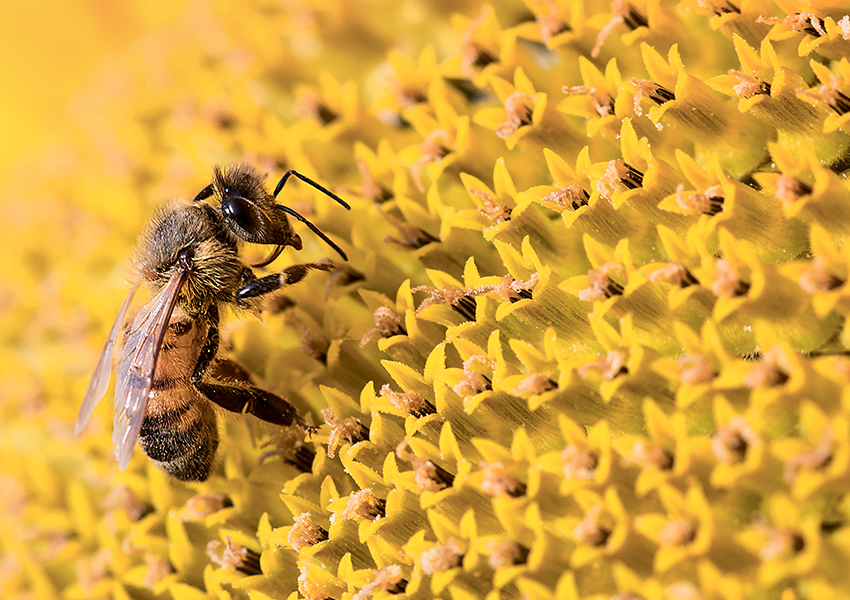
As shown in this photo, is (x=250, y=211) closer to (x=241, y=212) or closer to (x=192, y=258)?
(x=241, y=212)

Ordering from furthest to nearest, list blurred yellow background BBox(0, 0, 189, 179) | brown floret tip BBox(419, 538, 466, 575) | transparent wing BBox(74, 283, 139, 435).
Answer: blurred yellow background BBox(0, 0, 189, 179)
transparent wing BBox(74, 283, 139, 435)
brown floret tip BBox(419, 538, 466, 575)

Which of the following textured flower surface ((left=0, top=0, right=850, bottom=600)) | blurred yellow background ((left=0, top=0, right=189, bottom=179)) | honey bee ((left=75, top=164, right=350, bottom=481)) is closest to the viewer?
textured flower surface ((left=0, top=0, right=850, bottom=600))

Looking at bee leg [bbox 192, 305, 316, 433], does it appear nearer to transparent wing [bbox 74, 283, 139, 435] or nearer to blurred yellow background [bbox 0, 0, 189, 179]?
transparent wing [bbox 74, 283, 139, 435]

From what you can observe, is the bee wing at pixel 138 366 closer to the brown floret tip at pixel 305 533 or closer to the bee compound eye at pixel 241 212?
the bee compound eye at pixel 241 212

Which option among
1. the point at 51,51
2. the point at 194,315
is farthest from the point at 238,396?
the point at 51,51

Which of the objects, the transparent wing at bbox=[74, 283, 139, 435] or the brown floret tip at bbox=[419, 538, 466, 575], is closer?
the brown floret tip at bbox=[419, 538, 466, 575]

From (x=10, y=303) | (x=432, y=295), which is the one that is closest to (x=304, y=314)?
(x=432, y=295)

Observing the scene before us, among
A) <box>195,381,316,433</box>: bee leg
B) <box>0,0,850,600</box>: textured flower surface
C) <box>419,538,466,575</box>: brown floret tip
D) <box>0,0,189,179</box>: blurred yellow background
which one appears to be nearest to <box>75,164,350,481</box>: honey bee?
<box>195,381,316,433</box>: bee leg
